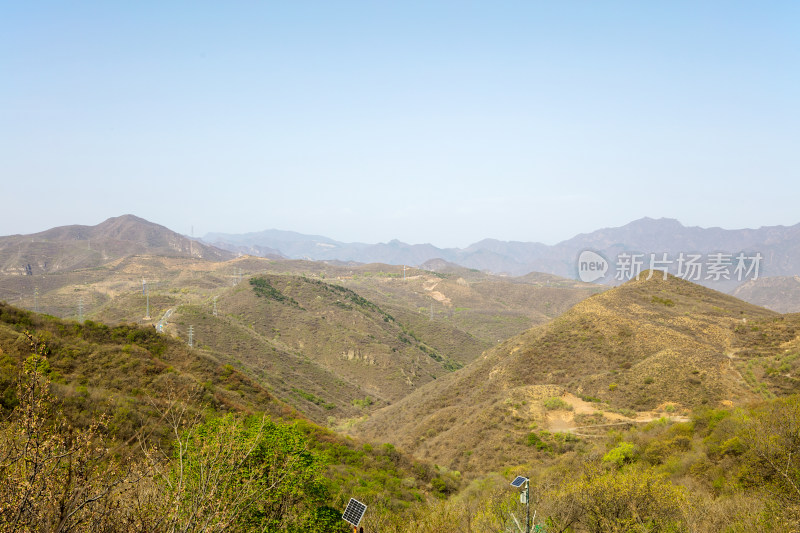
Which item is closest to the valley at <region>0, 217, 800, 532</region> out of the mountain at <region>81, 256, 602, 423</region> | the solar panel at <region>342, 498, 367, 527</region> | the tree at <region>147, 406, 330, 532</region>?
the mountain at <region>81, 256, 602, 423</region>

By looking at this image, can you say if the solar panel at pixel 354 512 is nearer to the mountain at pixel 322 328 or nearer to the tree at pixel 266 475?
the tree at pixel 266 475

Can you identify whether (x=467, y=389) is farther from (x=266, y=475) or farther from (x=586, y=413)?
(x=266, y=475)

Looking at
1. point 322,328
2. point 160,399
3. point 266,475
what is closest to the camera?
point 266,475

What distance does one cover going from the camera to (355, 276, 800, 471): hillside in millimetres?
31750

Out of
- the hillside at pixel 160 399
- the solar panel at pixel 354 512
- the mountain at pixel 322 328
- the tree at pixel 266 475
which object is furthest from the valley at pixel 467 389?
the solar panel at pixel 354 512

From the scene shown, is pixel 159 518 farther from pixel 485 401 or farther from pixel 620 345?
pixel 620 345

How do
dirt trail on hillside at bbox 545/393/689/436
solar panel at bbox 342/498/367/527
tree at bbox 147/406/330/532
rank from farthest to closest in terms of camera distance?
1. dirt trail on hillside at bbox 545/393/689/436
2. tree at bbox 147/406/330/532
3. solar panel at bbox 342/498/367/527

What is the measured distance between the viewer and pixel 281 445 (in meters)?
13.4

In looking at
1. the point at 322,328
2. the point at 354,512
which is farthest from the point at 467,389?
the point at 322,328

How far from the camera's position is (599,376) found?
3841 centimetres

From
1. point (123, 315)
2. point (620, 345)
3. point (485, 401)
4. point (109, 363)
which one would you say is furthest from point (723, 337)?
point (123, 315)

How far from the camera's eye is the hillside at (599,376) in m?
31.8

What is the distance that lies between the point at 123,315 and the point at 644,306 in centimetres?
7671

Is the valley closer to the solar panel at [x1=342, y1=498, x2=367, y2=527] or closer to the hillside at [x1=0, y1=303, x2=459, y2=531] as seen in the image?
→ the hillside at [x1=0, y1=303, x2=459, y2=531]
